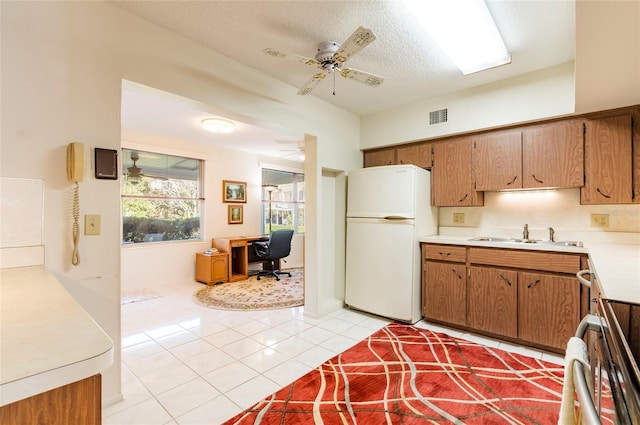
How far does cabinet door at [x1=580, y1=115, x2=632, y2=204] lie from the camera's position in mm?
2393

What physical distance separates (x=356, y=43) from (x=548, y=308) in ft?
8.54

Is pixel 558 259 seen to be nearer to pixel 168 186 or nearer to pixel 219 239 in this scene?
pixel 219 239

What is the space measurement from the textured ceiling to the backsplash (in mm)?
1234

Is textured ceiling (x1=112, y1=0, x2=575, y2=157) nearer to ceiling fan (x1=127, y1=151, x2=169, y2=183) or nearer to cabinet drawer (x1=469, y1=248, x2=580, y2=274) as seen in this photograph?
cabinet drawer (x1=469, y1=248, x2=580, y2=274)

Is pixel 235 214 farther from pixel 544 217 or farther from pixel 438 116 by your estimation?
pixel 544 217

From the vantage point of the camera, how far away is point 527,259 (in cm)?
259

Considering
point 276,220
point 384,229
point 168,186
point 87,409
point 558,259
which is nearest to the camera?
point 87,409

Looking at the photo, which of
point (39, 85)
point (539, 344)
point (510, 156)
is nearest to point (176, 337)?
point (39, 85)

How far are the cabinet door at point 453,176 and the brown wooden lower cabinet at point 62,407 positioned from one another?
3.34 metres

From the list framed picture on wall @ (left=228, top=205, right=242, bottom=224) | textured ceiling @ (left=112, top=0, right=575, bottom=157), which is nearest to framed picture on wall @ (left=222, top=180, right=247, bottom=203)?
framed picture on wall @ (left=228, top=205, right=242, bottom=224)

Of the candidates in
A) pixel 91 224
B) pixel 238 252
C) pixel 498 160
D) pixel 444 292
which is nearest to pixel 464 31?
pixel 498 160

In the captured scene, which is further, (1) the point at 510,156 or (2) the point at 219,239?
(2) the point at 219,239

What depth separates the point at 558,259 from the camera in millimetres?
2439

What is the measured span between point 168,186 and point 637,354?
17.8 feet
